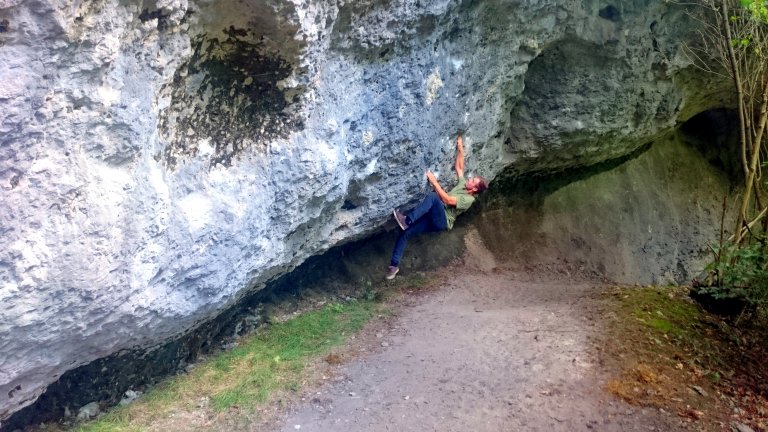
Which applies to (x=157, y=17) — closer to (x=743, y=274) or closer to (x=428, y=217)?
(x=428, y=217)

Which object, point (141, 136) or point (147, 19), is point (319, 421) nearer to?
point (141, 136)

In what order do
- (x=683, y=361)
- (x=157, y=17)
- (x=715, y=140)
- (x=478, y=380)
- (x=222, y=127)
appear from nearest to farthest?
(x=157, y=17) → (x=222, y=127) → (x=478, y=380) → (x=683, y=361) → (x=715, y=140)

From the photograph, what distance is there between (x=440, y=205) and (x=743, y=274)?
10.8ft

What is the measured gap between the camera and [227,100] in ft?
15.6

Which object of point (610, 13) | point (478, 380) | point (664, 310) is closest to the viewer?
point (478, 380)

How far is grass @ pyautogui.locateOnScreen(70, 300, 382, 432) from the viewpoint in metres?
4.54

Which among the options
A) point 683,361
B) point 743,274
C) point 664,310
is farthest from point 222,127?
point 743,274

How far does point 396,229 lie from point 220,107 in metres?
3.78

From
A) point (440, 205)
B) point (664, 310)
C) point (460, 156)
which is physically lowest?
point (664, 310)

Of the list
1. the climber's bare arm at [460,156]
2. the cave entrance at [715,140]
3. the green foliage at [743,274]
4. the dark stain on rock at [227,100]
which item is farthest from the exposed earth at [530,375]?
the cave entrance at [715,140]

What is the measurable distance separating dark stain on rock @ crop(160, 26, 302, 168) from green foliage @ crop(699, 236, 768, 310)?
489 cm

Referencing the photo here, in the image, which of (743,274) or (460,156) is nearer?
(743,274)

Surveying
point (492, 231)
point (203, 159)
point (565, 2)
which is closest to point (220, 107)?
point (203, 159)

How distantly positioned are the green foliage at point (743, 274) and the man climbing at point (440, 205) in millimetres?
2796
